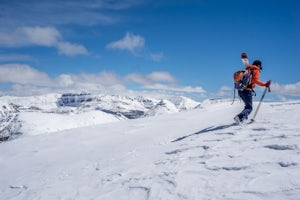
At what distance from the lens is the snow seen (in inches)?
265

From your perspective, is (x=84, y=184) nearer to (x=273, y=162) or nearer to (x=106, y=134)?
(x=273, y=162)

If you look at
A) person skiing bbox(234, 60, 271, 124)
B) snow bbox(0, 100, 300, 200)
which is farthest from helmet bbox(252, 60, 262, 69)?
snow bbox(0, 100, 300, 200)

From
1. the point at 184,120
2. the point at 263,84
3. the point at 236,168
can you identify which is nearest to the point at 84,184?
the point at 236,168

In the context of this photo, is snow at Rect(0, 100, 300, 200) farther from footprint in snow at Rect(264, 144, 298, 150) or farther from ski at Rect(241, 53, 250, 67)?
ski at Rect(241, 53, 250, 67)

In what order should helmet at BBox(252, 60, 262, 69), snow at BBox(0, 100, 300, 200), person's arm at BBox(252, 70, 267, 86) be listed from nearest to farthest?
snow at BBox(0, 100, 300, 200) → person's arm at BBox(252, 70, 267, 86) → helmet at BBox(252, 60, 262, 69)

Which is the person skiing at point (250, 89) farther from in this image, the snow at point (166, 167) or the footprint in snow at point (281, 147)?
the footprint in snow at point (281, 147)

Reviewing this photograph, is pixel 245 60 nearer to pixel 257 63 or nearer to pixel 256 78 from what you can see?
pixel 257 63

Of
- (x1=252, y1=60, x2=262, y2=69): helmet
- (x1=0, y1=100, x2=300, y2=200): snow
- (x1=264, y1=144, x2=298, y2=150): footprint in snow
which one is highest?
(x1=252, y1=60, x2=262, y2=69): helmet

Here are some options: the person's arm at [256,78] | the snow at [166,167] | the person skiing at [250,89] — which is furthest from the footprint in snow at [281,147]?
the person's arm at [256,78]

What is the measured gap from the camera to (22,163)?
13328 millimetres

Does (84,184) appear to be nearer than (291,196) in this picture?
No

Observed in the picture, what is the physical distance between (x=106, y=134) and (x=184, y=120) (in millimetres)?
5212

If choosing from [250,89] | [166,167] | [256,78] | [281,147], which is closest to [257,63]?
[256,78]

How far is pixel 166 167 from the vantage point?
877 cm
